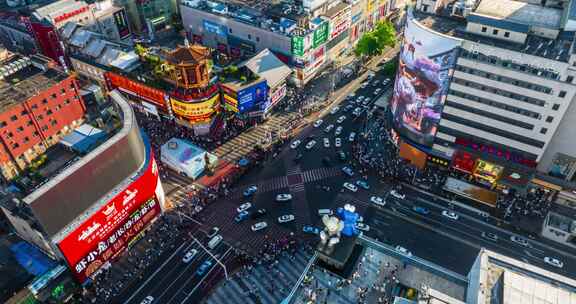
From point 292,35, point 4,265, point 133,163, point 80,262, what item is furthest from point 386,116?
point 4,265

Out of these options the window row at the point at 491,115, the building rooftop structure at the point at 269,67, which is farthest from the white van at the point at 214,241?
the window row at the point at 491,115

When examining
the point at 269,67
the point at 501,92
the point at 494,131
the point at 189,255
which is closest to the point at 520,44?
the point at 501,92

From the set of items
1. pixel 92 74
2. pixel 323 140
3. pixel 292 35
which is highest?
pixel 292 35

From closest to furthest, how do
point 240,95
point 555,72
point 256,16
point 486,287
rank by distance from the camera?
point 486,287
point 555,72
point 240,95
point 256,16

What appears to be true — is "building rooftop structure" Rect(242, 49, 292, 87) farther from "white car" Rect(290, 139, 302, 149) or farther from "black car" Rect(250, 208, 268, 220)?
"black car" Rect(250, 208, 268, 220)

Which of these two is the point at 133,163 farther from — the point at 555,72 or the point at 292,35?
the point at 555,72

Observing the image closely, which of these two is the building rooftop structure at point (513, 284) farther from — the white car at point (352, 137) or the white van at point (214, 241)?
the white car at point (352, 137)

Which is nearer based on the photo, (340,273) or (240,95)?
(340,273)

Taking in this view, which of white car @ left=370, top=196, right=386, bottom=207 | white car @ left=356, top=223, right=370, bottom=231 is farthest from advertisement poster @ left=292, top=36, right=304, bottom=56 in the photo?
white car @ left=356, top=223, right=370, bottom=231
